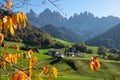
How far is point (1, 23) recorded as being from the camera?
132 inches

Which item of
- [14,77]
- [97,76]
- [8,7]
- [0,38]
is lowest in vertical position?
[97,76]

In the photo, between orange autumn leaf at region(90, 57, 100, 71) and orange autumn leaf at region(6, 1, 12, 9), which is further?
orange autumn leaf at region(6, 1, 12, 9)

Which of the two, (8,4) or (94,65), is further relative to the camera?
(8,4)

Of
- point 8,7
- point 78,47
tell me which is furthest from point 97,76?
point 78,47

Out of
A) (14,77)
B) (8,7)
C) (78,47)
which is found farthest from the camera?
(78,47)

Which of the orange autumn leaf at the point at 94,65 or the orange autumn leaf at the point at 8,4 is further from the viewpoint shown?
the orange autumn leaf at the point at 8,4

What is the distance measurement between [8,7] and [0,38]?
703 mm

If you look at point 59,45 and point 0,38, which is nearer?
point 0,38

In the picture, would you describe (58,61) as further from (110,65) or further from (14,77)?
(14,77)

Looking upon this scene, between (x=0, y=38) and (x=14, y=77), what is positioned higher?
(x=0, y=38)

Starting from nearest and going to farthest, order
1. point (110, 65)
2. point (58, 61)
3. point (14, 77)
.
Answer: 1. point (14, 77)
2. point (110, 65)
3. point (58, 61)

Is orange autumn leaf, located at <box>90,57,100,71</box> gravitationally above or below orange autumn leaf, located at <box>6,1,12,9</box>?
below

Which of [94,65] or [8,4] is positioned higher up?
[8,4]

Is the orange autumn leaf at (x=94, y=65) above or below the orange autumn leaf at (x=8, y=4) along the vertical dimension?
below
